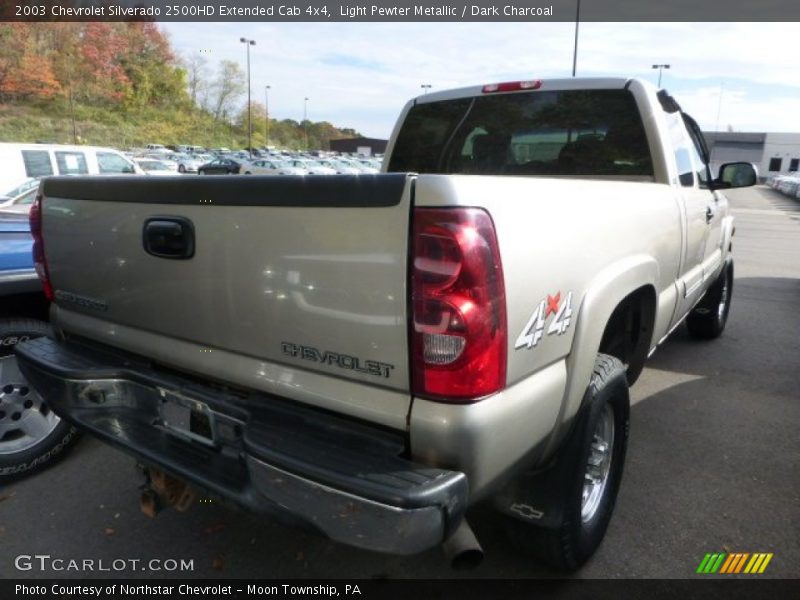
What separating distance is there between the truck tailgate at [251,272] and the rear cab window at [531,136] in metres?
2.28

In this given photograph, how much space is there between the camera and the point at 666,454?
343 cm

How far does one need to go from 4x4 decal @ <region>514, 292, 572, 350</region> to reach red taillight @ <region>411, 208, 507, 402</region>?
4.6 inches

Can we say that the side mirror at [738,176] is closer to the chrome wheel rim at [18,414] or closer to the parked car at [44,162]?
the chrome wheel rim at [18,414]

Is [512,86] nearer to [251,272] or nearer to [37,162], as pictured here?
[251,272]

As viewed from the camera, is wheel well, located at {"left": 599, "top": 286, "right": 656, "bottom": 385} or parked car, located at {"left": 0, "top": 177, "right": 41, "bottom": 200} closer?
wheel well, located at {"left": 599, "top": 286, "right": 656, "bottom": 385}

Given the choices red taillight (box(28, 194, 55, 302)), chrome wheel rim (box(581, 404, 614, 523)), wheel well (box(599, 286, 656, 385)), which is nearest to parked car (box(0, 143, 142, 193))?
red taillight (box(28, 194, 55, 302))

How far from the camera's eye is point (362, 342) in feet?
Result: 5.68

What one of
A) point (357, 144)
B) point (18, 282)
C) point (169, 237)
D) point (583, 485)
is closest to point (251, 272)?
point (169, 237)

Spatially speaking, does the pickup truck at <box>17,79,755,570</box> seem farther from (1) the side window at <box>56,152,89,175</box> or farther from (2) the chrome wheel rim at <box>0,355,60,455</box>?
(1) the side window at <box>56,152,89,175</box>

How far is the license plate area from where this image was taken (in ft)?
6.73

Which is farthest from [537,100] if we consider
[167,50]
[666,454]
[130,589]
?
[167,50]

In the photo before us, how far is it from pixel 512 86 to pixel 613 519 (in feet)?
8.55

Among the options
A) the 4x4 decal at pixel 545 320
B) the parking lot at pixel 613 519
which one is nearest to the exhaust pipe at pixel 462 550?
the parking lot at pixel 613 519

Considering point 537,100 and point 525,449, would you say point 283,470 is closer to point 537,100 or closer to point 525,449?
point 525,449
